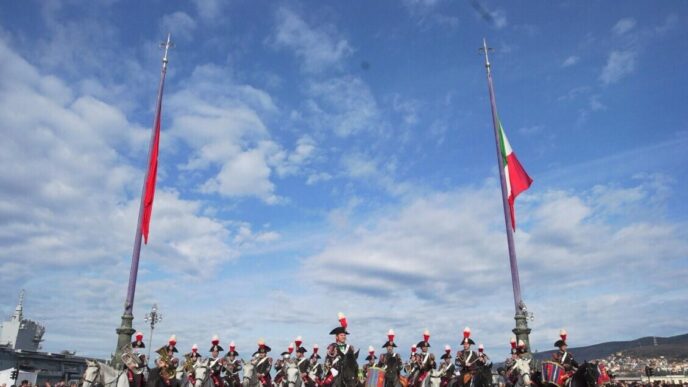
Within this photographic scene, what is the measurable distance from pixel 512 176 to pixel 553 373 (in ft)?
41.4

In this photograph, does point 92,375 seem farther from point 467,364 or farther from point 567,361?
point 567,361

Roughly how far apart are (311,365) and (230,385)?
471cm

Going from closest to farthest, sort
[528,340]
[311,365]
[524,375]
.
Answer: [524,375], [528,340], [311,365]

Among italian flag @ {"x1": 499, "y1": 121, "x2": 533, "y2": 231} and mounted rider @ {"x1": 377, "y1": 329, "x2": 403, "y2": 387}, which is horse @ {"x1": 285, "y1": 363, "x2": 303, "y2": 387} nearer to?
mounted rider @ {"x1": 377, "y1": 329, "x2": 403, "y2": 387}

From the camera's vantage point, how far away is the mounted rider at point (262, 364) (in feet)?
76.8

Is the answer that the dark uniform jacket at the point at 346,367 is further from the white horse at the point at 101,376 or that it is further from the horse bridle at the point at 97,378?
the horse bridle at the point at 97,378

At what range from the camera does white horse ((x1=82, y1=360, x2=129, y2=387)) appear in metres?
14.9

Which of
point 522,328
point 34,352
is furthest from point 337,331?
point 34,352

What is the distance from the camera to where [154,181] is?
27750 millimetres

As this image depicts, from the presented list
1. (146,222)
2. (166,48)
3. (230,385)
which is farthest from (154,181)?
(230,385)

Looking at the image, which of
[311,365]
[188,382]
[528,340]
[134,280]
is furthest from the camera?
[311,365]

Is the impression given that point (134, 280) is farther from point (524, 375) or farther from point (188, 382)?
point (524, 375)

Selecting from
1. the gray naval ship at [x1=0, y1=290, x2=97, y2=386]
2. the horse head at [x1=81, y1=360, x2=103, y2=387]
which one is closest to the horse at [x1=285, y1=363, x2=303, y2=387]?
the horse head at [x1=81, y1=360, x2=103, y2=387]

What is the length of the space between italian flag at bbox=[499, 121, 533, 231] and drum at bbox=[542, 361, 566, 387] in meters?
10.00
